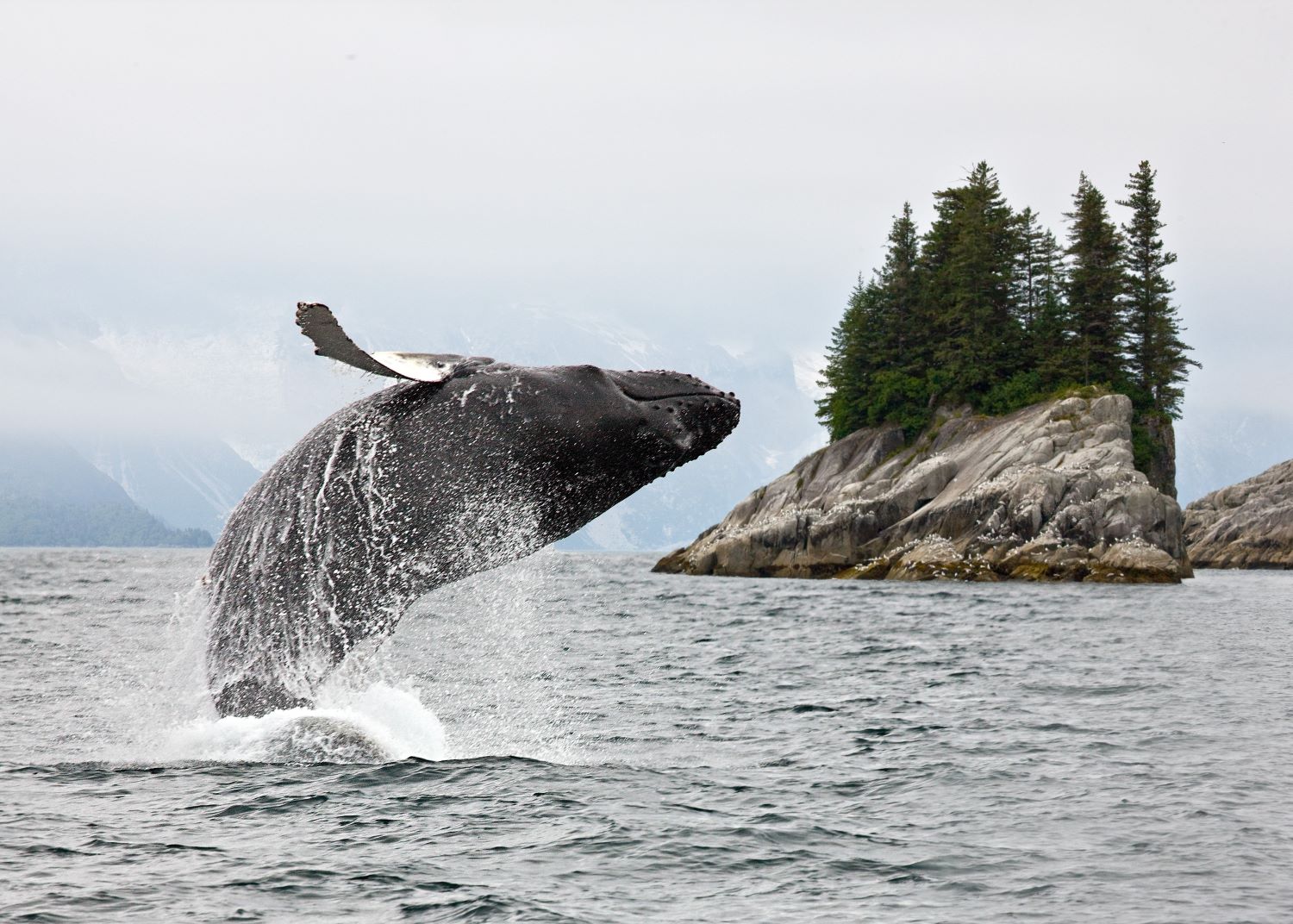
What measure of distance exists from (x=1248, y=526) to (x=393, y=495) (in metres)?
89.8

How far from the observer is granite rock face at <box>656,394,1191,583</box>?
188ft

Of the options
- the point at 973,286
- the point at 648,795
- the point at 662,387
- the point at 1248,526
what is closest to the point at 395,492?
the point at 662,387

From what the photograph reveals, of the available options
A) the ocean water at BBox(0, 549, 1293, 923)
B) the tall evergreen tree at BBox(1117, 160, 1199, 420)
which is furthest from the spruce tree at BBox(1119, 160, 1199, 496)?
the ocean water at BBox(0, 549, 1293, 923)

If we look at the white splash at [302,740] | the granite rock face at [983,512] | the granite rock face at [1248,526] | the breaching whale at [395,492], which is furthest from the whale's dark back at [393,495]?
the granite rock face at [1248,526]

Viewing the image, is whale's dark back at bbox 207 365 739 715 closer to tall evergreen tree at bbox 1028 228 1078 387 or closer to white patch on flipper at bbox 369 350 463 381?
white patch on flipper at bbox 369 350 463 381

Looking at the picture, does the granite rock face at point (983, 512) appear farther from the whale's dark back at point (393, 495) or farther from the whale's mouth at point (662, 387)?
the whale's dark back at point (393, 495)

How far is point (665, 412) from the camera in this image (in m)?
10.4

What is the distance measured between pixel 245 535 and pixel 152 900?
325 cm

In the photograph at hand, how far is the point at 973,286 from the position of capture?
81750mm

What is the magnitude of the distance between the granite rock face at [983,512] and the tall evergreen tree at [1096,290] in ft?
25.4

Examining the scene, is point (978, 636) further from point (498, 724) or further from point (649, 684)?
point (498, 724)

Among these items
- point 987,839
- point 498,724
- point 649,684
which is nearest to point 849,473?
point 649,684

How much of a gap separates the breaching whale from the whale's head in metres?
0.01

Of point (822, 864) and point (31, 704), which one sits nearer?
point (822, 864)
